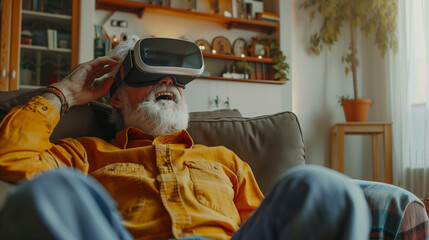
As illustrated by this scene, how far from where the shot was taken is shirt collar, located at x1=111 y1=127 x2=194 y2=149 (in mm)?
1365

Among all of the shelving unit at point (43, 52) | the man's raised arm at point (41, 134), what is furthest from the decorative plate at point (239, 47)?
the man's raised arm at point (41, 134)

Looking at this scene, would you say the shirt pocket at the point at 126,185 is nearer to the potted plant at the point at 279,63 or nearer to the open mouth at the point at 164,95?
the open mouth at the point at 164,95

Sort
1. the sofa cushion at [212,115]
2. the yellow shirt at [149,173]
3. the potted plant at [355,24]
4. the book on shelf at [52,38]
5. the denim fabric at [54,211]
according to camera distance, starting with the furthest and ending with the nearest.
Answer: the potted plant at [355,24], the book on shelf at [52,38], the sofa cushion at [212,115], the yellow shirt at [149,173], the denim fabric at [54,211]

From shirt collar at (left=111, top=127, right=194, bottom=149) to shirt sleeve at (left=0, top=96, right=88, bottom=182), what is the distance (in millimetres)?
145

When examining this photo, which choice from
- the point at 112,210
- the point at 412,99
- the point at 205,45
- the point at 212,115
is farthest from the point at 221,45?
the point at 112,210

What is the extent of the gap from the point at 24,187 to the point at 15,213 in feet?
0.11

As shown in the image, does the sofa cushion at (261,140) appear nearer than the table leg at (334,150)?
Yes

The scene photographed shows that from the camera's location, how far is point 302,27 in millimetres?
4094

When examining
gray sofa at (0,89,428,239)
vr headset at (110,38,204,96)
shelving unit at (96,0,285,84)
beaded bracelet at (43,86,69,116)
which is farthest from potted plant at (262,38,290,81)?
beaded bracelet at (43,86,69,116)

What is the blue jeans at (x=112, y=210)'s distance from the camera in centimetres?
49

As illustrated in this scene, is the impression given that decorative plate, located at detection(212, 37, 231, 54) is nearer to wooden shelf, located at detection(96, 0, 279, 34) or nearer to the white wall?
wooden shelf, located at detection(96, 0, 279, 34)

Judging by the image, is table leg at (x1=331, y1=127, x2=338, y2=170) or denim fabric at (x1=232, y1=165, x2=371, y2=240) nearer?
denim fabric at (x1=232, y1=165, x2=371, y2=240)

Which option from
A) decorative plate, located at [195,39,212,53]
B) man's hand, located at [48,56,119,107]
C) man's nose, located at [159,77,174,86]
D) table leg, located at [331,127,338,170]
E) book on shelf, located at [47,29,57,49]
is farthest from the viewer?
decorative plate, located at [195,39,212,53]

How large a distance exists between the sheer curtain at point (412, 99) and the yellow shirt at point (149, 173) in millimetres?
2397
